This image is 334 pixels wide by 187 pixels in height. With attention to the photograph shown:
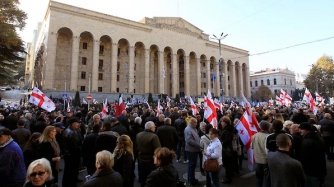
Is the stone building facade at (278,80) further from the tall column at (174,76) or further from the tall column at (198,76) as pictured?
the tall column at (174,76)

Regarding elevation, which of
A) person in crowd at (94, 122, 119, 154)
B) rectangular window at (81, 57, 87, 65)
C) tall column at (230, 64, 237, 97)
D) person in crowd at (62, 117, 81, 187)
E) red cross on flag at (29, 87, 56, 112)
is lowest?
person in crowd at (62, 117, 81, 187)

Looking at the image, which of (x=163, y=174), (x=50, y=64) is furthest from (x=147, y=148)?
(x=50, y=64)

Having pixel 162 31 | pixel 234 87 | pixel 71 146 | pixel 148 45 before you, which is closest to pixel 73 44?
pixel 148 45

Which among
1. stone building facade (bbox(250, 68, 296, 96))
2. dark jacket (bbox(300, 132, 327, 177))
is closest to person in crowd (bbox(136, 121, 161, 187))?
dark jacket (bbox(300, 132, 327, 177))

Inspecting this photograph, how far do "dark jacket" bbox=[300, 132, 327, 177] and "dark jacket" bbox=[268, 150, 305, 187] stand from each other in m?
1.14

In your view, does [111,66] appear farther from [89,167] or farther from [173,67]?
[89,167]

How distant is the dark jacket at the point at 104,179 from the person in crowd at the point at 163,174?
435 millimetres

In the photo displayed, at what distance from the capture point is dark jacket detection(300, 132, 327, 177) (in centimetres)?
405

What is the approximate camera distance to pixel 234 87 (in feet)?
195

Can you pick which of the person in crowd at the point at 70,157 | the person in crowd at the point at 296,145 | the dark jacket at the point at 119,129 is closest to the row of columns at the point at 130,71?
the person in crowd at the point at 296,145

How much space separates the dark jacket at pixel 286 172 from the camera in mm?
3141

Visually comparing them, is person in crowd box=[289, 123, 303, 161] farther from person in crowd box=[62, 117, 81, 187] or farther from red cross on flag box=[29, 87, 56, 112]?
red cross on flag box=[29, 87, 56, 112]

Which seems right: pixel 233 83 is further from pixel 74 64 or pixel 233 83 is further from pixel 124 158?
pixel 124 158

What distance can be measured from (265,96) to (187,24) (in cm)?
3438
